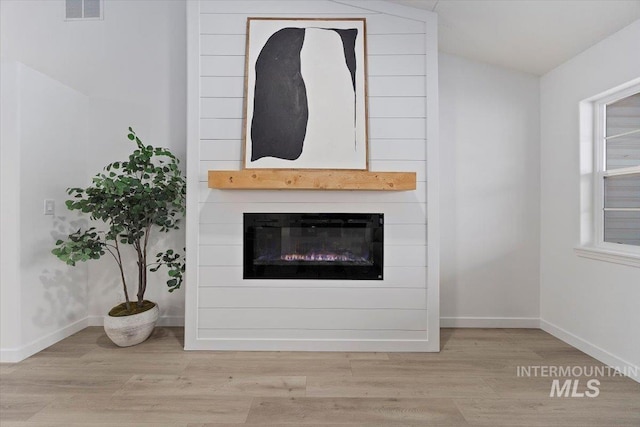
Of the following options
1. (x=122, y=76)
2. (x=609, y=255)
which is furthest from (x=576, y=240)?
(x=122, y=76)

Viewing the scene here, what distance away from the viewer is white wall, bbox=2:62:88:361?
2412 mm

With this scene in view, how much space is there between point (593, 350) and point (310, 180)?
2340mm

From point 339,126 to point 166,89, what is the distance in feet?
5.46

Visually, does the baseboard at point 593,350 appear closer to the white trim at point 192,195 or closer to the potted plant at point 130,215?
the white trim at point 192,195

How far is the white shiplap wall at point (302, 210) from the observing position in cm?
260

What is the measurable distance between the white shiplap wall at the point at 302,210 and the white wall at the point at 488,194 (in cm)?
60

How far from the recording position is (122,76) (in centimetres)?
311

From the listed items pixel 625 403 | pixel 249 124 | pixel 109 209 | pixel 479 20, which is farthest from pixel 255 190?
pixel 625 403

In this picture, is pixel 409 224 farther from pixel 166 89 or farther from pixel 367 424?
pixel 166 89

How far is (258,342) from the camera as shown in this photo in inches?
102

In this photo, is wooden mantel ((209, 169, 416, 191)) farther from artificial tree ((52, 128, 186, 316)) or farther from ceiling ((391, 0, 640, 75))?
ceiling ((391, 0, 640, 75))

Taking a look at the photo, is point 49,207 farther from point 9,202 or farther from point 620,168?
point 620,168

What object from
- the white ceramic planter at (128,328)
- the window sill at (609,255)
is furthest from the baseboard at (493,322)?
the white ceramic planter at (128,328)

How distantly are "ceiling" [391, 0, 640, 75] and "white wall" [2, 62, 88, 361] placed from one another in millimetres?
2782
